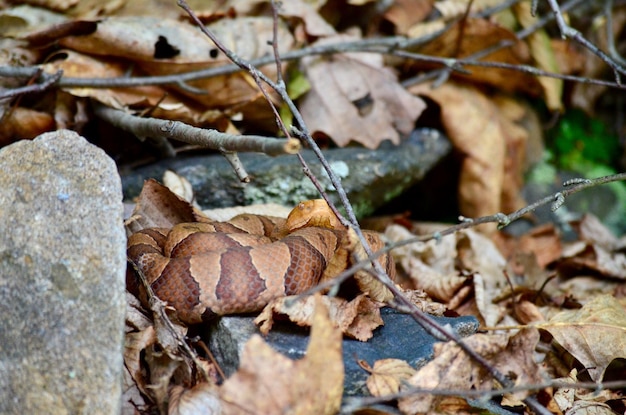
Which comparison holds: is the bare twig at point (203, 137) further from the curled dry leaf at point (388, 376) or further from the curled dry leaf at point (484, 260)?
the curled dry leaf at point (484, 260)

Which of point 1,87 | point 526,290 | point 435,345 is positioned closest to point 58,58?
point 1,87

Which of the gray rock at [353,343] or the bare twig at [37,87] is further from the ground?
the bare twig at [37,87]

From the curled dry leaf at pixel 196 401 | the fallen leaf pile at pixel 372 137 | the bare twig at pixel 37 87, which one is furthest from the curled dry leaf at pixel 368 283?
the bare twig at pixel 37 87

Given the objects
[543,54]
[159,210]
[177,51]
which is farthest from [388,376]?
[543,54]

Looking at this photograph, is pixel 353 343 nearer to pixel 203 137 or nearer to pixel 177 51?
pixel 203 137

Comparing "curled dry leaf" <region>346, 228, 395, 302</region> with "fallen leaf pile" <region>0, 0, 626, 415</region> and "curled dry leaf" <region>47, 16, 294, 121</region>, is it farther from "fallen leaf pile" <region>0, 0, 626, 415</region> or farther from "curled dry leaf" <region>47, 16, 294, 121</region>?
"curled dry leaf" <region>47, 16, 294, 121</region>

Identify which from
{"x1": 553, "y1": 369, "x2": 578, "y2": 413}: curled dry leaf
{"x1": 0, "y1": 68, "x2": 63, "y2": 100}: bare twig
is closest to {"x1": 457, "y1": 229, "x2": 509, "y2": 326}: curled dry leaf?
{"x1": 553, "y1": 369, "x2": 578, "y2": 413}: curled dry leaf
